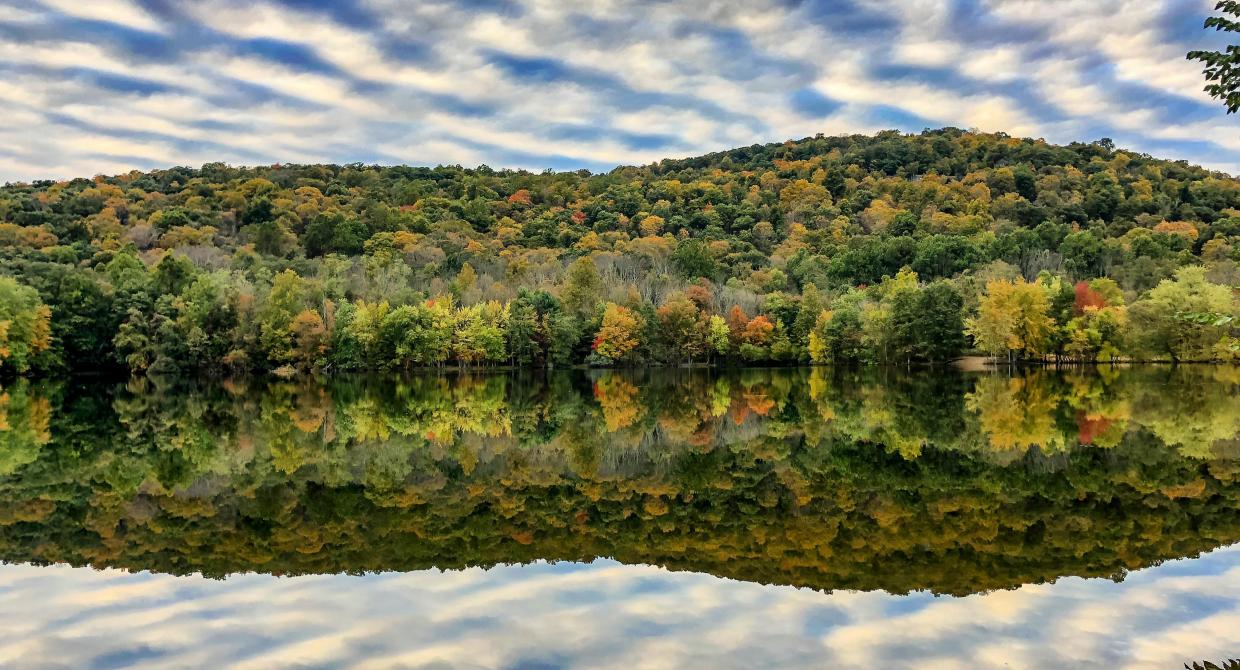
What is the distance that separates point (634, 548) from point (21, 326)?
65706mm

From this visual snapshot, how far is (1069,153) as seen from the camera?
14062 centimetres

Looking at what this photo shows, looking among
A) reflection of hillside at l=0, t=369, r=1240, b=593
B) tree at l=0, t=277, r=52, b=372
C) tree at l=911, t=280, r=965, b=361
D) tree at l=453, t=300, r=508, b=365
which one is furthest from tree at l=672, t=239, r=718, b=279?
reflection of hillside at l=0, t=369, r=1240, b=593

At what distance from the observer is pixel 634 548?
11.2 m

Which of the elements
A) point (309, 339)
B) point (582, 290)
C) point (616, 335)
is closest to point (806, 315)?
point (616, 335)

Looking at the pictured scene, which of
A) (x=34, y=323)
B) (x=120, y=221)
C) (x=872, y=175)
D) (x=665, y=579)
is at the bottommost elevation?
(x=665, y=579)

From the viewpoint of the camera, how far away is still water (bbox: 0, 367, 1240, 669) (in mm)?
7949

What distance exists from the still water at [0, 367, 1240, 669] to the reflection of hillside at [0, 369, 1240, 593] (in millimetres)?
75

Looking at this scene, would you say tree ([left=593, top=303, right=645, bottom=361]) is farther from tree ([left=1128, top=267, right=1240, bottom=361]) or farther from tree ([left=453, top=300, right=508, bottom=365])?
tree ([left=1128, top=267, right=1240, bottom=361])

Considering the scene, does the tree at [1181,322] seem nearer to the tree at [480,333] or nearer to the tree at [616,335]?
the tree at [616,335]

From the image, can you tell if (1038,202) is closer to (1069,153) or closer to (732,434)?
(1069,153)

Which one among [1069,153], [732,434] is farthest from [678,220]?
[732,434]

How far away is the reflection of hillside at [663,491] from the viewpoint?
35.6 ft

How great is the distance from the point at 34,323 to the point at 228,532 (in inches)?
2484

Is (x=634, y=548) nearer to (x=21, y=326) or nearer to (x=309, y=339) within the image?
(x=309, y=339)
